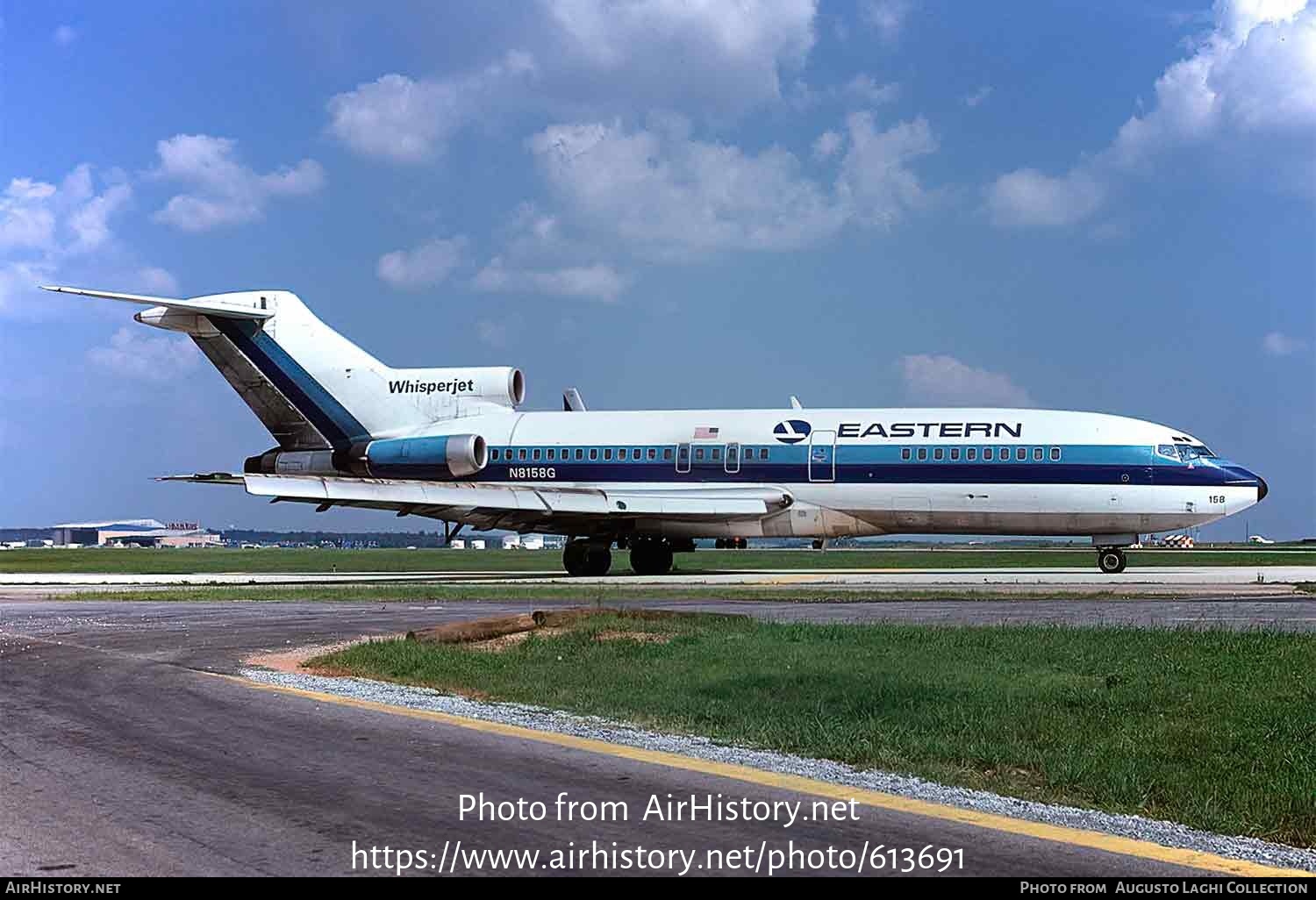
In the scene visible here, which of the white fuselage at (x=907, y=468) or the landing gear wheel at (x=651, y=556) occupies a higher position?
the white fuselage at (x=907, y=468)

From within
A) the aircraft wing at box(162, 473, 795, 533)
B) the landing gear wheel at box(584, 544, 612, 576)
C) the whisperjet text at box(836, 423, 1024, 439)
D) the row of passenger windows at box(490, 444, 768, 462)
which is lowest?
the landing gear wheel at box(584, 544, 612, 576)

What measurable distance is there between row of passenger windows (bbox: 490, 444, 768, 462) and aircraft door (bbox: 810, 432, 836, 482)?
141 cm

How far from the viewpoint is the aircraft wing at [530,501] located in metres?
36.3

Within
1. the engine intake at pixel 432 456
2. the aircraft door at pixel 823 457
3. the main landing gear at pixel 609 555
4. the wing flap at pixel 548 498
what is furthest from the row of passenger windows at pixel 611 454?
the main landing gear at pixel 609 555

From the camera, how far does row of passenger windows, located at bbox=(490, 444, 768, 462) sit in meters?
38.6

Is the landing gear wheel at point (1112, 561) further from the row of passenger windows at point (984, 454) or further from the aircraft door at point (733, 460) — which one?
the aircraft door at point (733, 460)

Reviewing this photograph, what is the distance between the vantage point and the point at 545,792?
8.30m

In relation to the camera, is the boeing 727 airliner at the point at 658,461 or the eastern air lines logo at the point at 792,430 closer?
the boeing 727 airliner at the point at 658,461

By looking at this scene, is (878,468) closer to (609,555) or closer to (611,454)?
(611,454)

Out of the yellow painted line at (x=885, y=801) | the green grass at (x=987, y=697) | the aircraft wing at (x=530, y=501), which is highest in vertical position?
the aircraft wing at (x=530, y=501)

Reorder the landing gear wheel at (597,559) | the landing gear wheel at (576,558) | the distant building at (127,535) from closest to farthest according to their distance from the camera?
the landing gear wheel at (597,559) → the landing gear wheel at (576,558) → the distant building at (127,535)

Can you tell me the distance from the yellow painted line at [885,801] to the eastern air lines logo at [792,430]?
26665mm

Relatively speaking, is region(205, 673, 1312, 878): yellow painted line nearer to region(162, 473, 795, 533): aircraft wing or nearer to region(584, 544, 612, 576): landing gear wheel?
region(162, 473, 795, 533): aircraft wing

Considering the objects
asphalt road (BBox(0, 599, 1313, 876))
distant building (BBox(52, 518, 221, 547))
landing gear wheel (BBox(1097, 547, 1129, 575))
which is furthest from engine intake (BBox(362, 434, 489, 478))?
distant building (BBox(52, 518, 221, 547))
